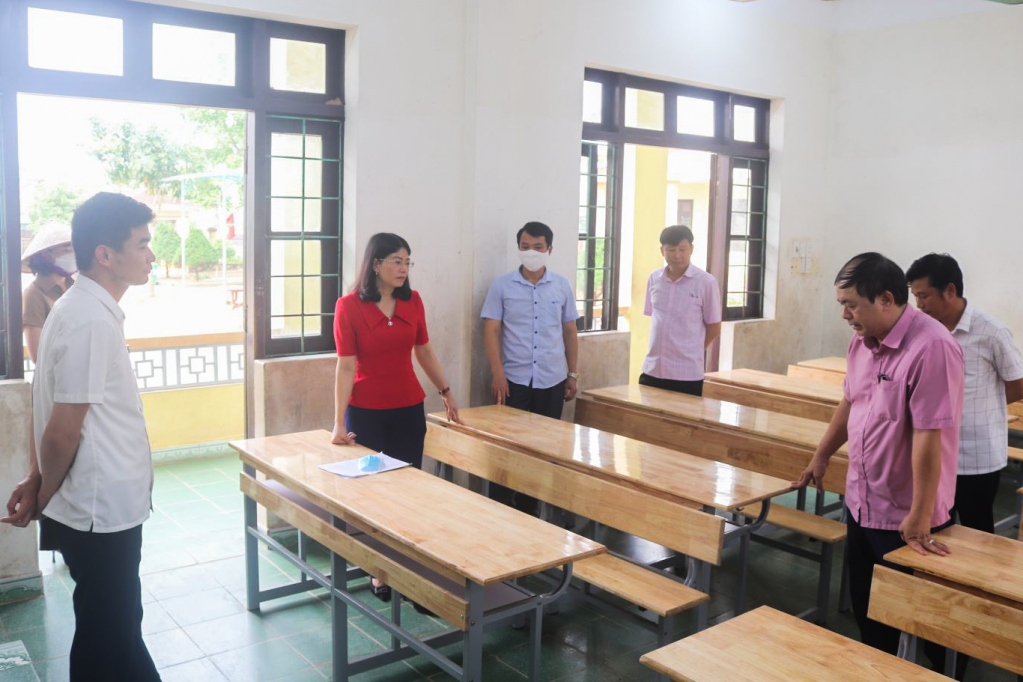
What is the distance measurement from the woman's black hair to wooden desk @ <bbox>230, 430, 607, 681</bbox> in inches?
27.7

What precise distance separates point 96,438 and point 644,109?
4.81 m

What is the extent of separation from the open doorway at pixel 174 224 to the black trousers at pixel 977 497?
5222 millimetres

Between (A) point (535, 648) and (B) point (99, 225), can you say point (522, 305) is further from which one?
(B) point (99, 225)

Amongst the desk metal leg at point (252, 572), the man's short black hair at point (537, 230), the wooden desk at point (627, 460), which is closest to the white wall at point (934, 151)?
the man's short black hair at point (537, 230)

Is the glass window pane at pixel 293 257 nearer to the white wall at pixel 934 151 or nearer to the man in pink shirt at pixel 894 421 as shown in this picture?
the man in pink shirt at pixel 894 421

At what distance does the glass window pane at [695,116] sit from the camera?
21.5 ft

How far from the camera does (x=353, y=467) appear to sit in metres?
3.61

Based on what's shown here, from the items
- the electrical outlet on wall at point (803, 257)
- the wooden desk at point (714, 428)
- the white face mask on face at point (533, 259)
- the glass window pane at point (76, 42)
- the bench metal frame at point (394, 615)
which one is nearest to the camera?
the bench metal frame at point (394, 615)

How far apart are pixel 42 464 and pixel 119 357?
1.14 ft

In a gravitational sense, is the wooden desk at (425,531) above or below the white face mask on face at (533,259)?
below

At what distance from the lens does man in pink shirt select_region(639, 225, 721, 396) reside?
5405 millimetres

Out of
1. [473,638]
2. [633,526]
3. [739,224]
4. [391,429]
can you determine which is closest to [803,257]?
[739,224]

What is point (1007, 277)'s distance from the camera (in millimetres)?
6516

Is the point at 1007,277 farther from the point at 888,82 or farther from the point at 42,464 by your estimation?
the point at 42,464
